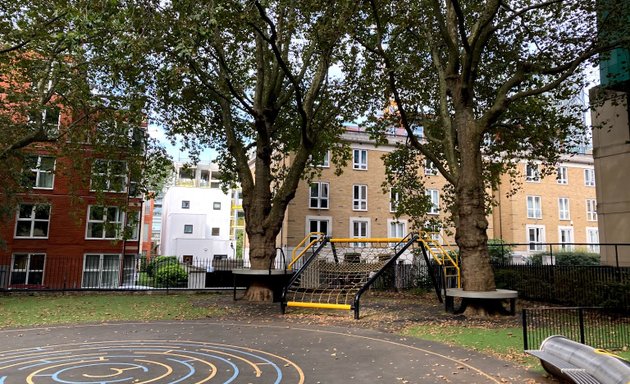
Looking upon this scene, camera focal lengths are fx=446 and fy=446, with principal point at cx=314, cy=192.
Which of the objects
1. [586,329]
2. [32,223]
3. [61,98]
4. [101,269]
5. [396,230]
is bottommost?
[586,329]

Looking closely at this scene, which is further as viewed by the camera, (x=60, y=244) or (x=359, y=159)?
(x=359, y=159)

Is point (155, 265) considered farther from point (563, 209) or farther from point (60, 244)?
point (563, 209)

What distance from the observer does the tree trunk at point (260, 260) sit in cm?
1653

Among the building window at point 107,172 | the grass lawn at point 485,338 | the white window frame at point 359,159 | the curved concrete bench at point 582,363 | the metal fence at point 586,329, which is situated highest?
the white window frame at point 359,159

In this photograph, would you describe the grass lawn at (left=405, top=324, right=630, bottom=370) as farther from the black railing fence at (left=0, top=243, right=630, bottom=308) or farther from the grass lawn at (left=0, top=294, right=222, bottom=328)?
the grass lawn at (left=0, top=294, right=222, bottom=328)

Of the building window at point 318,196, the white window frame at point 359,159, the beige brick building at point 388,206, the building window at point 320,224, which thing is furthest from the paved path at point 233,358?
A: the white window frame at point 359,159

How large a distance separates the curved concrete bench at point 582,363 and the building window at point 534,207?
40.4 meters

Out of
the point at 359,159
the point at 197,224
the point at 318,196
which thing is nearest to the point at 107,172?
the point at 318,196

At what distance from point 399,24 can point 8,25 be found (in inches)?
492

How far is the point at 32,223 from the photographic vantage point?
29.7m

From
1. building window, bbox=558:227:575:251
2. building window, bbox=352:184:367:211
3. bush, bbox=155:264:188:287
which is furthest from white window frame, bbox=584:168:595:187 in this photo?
bush, bbox=155:264:188:287

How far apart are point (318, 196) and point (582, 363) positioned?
31564 mm

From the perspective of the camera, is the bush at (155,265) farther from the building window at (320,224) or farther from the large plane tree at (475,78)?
the large plane tree at (475,78)

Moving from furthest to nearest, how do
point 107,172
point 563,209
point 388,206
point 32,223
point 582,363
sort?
1. point 563,209
2. point 388,206
3. point 32,223
4. point 107,172
5. point 582,363
